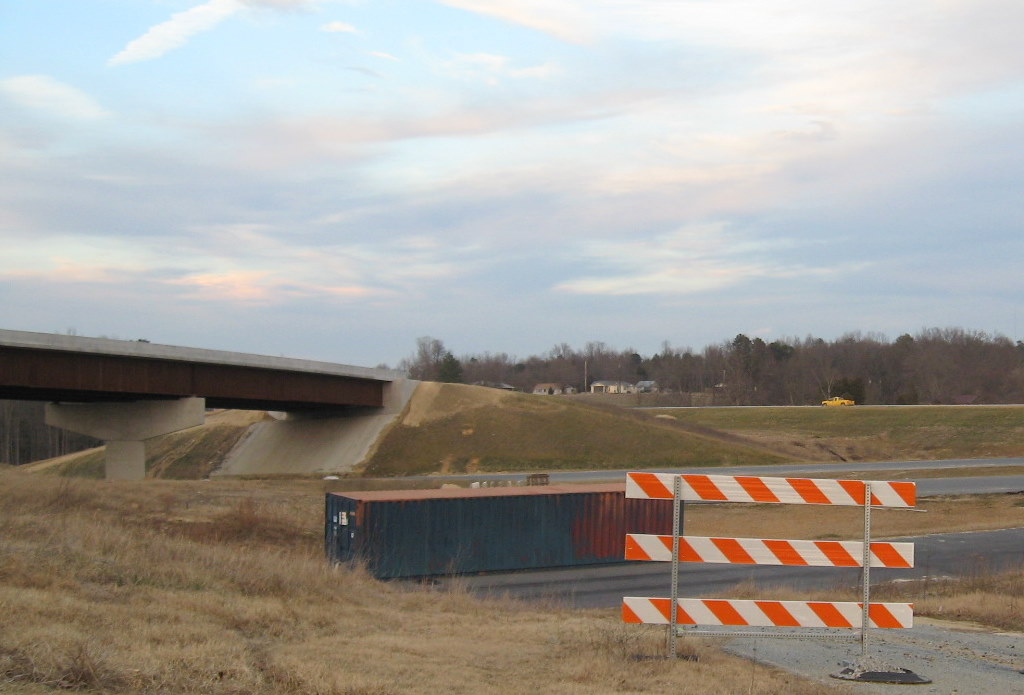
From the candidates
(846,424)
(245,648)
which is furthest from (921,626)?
(846,424)

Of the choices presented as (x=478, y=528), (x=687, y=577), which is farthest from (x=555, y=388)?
(x=687, y=577)

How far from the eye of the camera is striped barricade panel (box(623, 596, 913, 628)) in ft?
30.5

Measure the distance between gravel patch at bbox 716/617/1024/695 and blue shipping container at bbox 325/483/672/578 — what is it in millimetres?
10499

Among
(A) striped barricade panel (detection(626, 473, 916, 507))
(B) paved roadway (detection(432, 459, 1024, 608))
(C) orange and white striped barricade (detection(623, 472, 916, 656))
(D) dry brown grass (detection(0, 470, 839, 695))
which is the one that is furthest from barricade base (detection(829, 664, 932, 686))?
(B) paved roadway (detection(432, 459, 1024, 608))

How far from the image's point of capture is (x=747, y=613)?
9.30 metres

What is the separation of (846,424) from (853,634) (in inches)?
2846

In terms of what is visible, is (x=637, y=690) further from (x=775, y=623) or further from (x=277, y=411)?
(x=277, y=411)

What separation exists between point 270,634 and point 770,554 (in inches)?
214

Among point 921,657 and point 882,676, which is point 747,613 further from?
point 921,657

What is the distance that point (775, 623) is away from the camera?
926 centimetres

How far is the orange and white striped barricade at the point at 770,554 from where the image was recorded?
30.6 ft

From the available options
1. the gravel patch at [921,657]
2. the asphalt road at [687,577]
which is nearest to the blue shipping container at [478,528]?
the asphalt road at [687,577]

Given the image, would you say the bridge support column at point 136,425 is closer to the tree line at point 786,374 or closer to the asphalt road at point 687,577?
the asphalt road at point 687,577

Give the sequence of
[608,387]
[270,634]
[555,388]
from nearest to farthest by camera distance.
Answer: [270,634], [608,387], [555,388]
